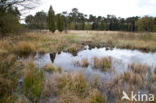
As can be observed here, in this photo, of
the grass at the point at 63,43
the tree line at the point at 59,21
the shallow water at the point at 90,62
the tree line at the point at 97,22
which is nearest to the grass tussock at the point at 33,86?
the shallow water at the point at 90,62

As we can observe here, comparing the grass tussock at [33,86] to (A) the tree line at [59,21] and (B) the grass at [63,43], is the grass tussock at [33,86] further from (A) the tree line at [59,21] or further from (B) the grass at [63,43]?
(A) the tree line at [59,21]

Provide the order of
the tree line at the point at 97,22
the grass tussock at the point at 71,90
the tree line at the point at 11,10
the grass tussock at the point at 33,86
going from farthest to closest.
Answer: the tree line at the point at 97,22
the tree line at the point at 11,10
the grass tussock at the point at 33,86
the grass tussock at the point at 71,90

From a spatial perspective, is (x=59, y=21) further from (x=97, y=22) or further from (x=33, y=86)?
(x=97, y=22)

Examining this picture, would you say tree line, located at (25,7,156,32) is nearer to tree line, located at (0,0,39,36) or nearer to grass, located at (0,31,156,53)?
grass, located at (0,31,156,53)

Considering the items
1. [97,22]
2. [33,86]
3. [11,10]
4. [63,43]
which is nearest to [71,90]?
[33,86]

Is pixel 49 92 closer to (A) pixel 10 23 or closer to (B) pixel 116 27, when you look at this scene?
(A) pixel 10 23

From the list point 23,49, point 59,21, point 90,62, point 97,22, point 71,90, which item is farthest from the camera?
point 97,22

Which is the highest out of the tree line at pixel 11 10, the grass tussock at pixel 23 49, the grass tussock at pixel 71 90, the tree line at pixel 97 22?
the tree line at pixel 97 22

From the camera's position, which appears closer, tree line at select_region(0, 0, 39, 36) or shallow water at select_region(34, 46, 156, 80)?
shallow water at select_region(34, 46, 156, 80)

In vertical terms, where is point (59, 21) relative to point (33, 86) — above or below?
above

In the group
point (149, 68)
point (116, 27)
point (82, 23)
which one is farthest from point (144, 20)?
point (149, 68)

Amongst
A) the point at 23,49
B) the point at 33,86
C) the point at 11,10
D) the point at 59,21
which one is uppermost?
the point at 59,21

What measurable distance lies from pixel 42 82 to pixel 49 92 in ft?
1.65

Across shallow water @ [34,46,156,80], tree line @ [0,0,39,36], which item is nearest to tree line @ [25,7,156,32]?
tree line @ [0,0,39,36]
